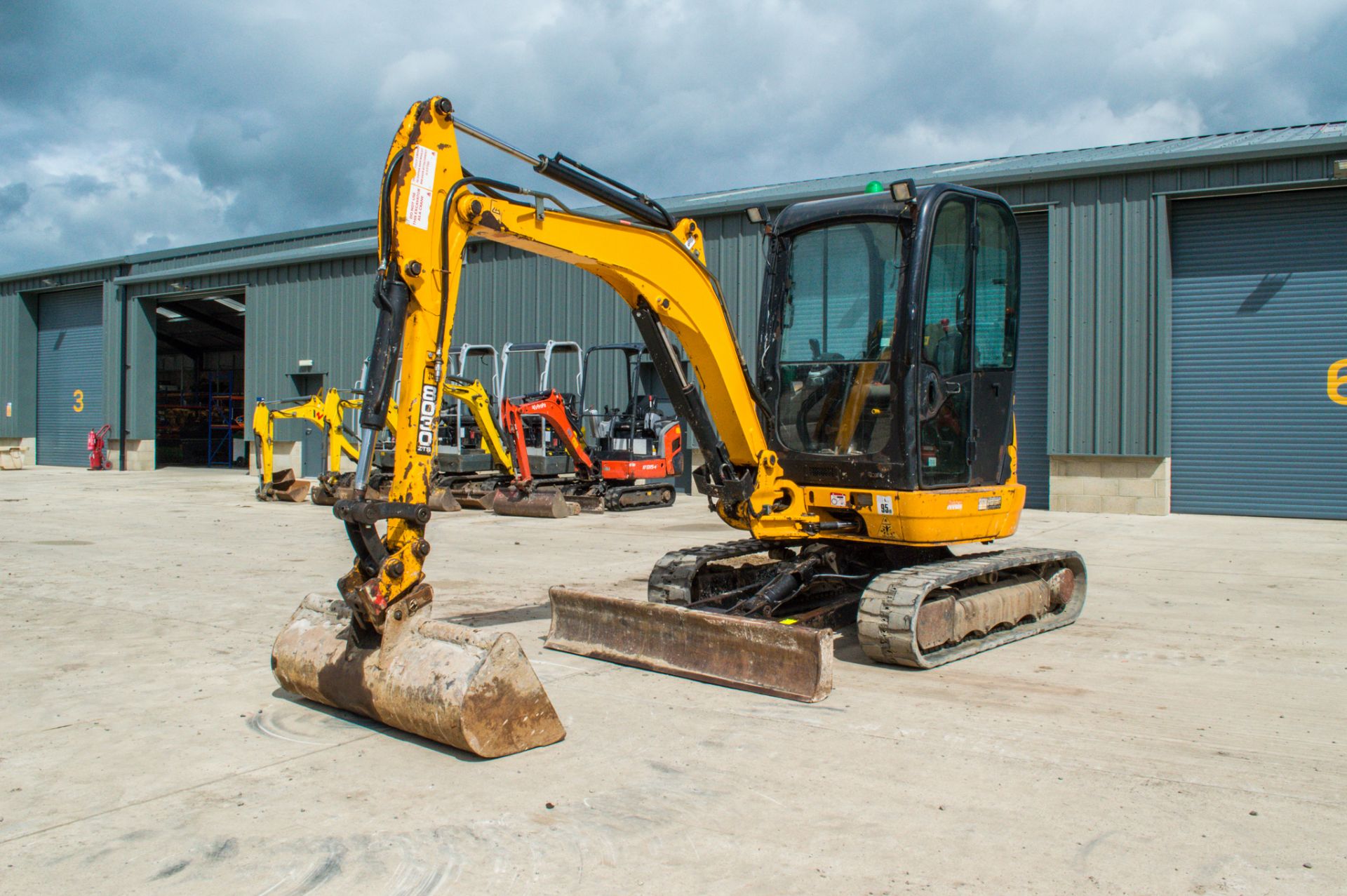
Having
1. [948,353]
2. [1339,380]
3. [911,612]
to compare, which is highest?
[1339,380]

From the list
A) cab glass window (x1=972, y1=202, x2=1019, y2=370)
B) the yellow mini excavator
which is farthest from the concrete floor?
cab glass window (x1=972, y1=202, x2=1019, y2=370)

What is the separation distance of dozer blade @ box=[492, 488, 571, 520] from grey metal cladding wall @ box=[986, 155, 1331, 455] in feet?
26.9

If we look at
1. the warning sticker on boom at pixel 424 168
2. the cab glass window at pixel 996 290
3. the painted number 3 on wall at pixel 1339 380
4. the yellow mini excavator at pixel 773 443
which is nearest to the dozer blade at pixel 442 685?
the yellow mini excavator at pixel 773 443

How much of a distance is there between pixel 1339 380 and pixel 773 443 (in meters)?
13.0

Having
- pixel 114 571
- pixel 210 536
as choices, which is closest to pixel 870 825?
pixel 114 571

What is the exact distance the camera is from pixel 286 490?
19266 mm

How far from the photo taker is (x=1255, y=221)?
16516 millimetres

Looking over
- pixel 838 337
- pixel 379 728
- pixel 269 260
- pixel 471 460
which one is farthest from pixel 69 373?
pixel 379 728

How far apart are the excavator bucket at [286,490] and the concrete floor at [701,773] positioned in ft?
35.5

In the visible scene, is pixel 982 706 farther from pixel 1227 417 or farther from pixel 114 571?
pixel 1227 417

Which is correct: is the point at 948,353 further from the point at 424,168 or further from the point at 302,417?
the point at 302,417

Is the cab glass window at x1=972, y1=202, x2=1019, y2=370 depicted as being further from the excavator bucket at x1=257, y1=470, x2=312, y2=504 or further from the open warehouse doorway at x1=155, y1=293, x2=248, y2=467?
the open warehouse doorway at x1=155, y1=293, x2=248, y2=467

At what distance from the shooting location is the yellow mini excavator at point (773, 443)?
5.05 meters

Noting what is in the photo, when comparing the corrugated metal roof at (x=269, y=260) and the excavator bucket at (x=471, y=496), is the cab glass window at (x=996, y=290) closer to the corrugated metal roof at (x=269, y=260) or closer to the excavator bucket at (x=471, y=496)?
the excavator bucket at (x=471, y=496)
